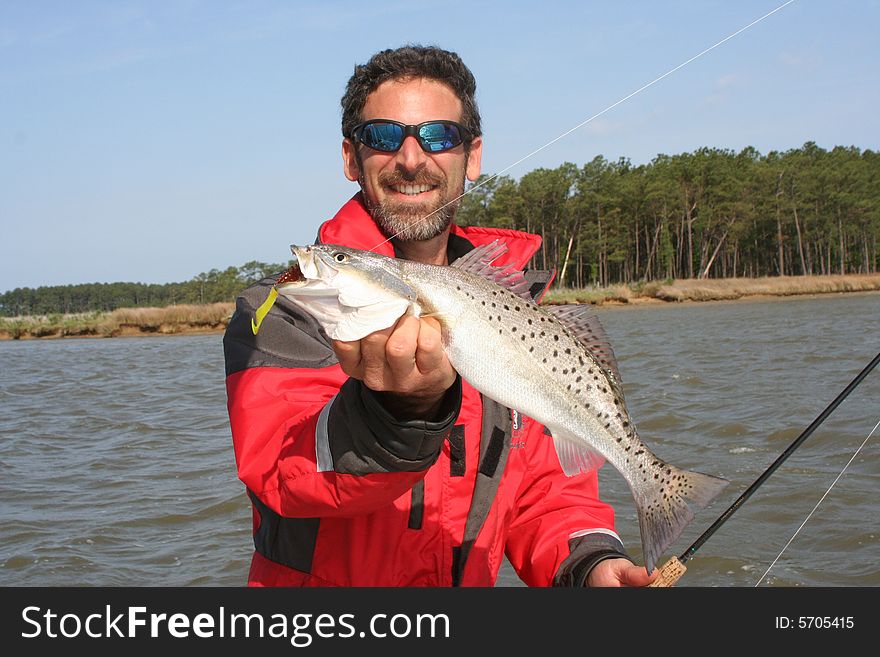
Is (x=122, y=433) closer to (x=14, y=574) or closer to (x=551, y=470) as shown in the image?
(x=14, y=574)

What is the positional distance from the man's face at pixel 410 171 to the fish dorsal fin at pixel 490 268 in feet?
3.23

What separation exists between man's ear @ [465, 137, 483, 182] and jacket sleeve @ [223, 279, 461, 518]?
1.44m

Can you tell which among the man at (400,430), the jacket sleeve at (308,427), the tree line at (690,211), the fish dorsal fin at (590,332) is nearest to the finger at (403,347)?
the man at (400,430)

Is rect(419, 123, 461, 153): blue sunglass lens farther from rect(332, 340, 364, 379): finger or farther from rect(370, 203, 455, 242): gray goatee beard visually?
rect(332, 340, 364, 379): finger

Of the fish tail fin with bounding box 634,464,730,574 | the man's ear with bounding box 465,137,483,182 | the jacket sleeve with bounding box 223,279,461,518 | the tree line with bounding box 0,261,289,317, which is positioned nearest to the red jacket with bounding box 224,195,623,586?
the jacket sleeve with bounding box 223,279,461,518

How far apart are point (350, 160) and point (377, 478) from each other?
7.18 ft

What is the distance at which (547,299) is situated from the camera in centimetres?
4881

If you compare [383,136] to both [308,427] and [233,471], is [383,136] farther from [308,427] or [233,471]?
[233,471]

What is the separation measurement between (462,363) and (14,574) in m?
6.39

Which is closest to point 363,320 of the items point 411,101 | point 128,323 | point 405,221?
point 405,221

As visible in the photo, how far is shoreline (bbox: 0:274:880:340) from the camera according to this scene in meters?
45.8

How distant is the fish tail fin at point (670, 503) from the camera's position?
2.88 m

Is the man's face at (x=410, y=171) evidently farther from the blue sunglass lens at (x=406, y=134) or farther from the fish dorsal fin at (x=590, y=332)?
the fish dorsal fin at (x=590, y=332)
